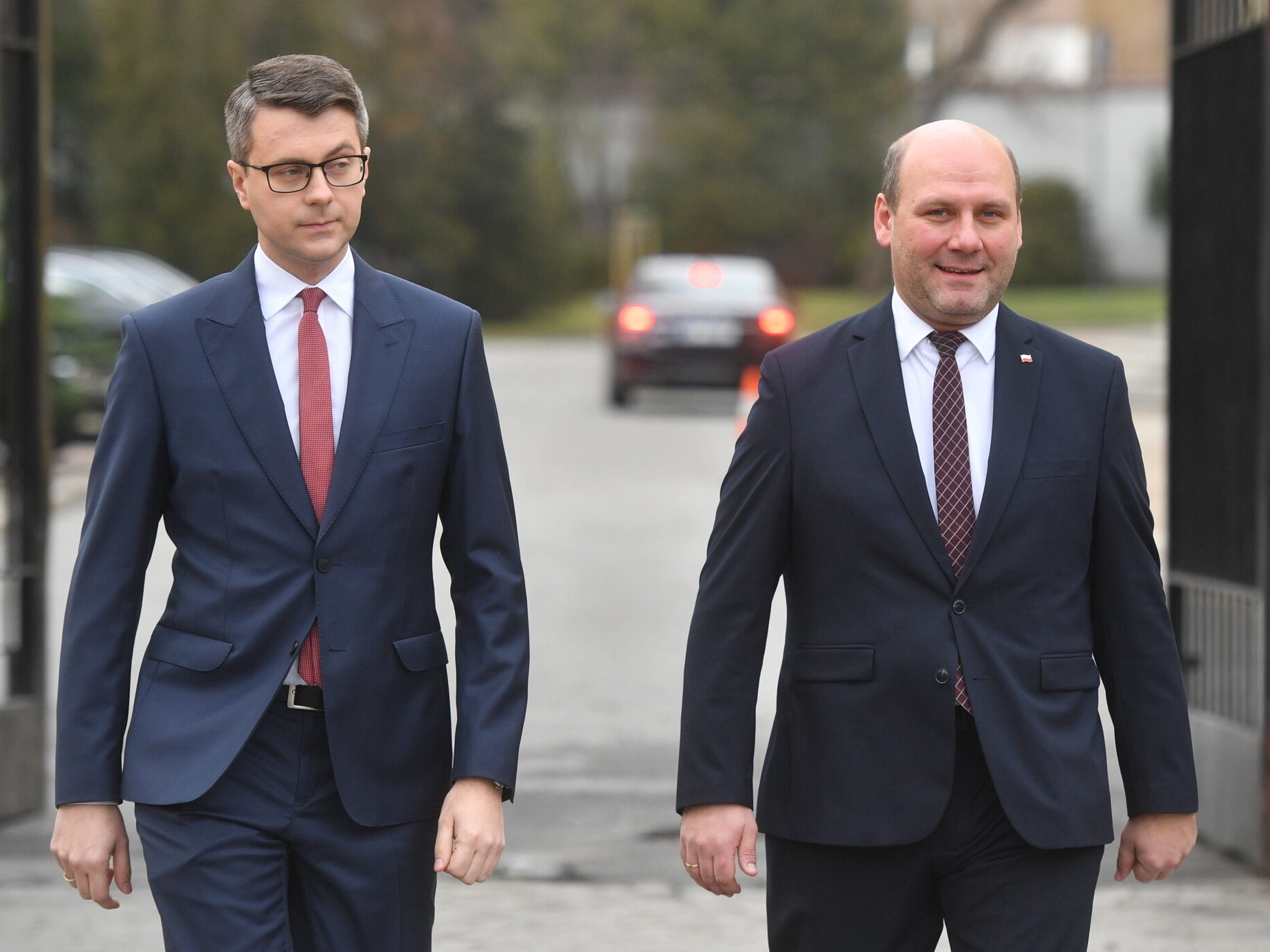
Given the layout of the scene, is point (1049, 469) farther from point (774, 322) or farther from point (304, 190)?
point (774, 322)

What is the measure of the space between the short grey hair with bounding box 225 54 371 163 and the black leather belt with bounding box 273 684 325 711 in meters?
0.80

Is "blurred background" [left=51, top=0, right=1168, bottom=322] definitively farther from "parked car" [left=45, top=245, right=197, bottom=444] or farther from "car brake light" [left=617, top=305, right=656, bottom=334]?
"parked car" [left=45, top=245, right=197, bottom=444]

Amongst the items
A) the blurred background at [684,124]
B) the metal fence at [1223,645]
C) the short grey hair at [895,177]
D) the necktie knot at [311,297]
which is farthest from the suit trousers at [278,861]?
the blurred background at [684,124]

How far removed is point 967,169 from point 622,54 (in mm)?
66977

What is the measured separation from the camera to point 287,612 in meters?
3.05

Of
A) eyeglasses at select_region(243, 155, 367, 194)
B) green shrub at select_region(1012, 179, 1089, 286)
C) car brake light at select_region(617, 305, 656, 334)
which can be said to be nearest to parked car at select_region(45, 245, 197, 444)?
car brake light at select_region(617, 305, 656, 334)

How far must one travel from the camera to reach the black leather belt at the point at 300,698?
10.1 feet

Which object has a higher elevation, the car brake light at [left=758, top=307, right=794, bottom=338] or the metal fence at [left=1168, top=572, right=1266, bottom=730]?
the car brake light at [left=758, top=307, right=794, bottom=338]


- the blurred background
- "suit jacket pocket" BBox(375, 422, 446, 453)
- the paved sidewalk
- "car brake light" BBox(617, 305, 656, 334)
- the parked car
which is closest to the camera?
"suit jacket pocket" BBox(375, 422, 446, 453)

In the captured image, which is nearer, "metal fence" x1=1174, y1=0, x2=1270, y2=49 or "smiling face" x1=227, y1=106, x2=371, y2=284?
"smiling face" x1=227, y1=106, x2=371, y2=284

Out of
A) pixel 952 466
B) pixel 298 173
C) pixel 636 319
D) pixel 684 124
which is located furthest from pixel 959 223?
pixel 684 124

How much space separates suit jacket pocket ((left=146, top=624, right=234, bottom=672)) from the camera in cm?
305

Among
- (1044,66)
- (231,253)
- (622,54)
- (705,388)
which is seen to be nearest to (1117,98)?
(1044,66)

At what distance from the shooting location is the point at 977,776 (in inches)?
123
